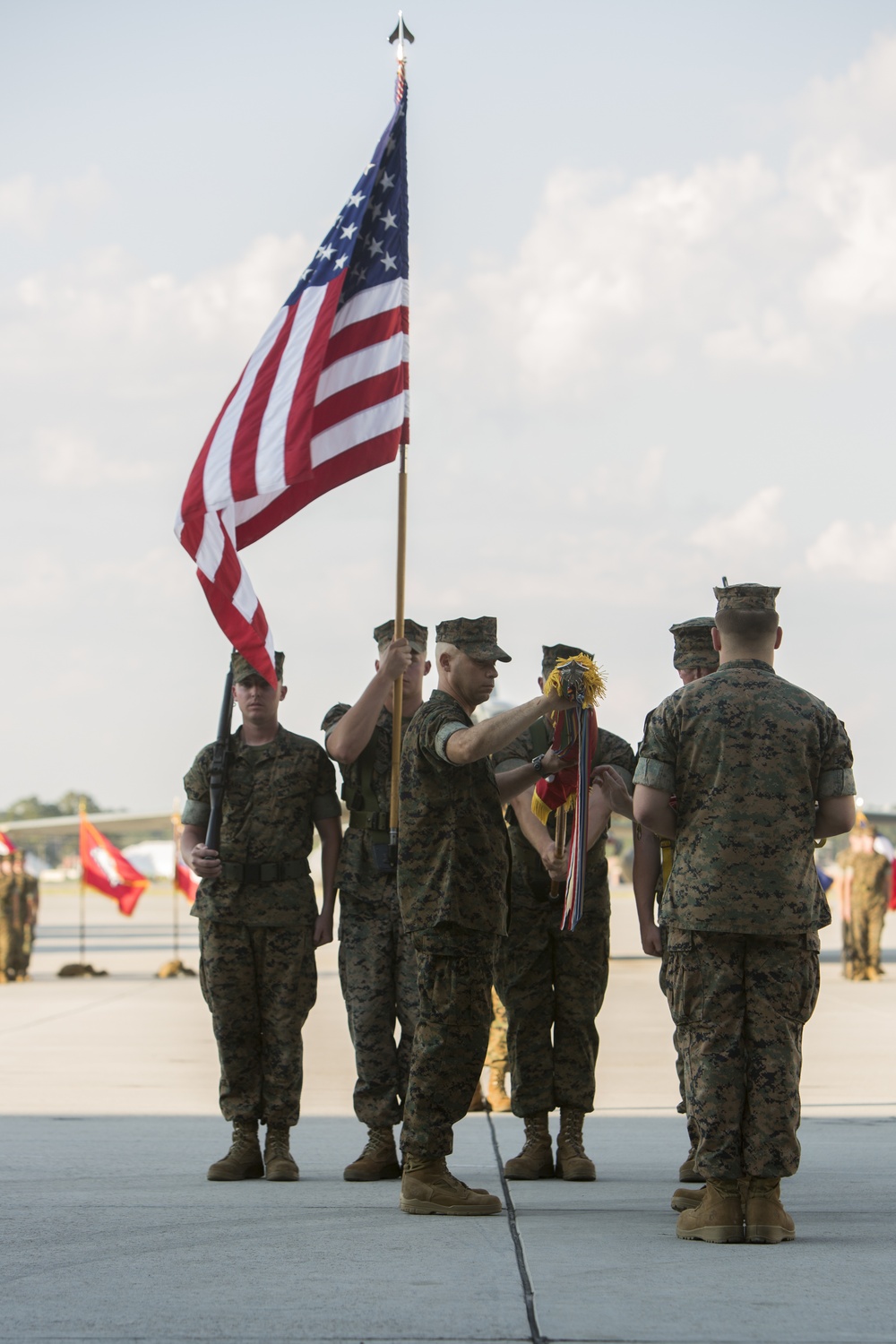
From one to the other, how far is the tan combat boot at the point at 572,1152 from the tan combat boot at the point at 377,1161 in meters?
0.64

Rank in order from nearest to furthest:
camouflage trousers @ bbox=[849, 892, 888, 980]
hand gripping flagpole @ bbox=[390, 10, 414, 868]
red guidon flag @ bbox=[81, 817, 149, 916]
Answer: hand gripping flagpole @ bbox=[390, 10, 414, 868], camouflage trousers @ bbox=[849, 892, 888, 980], red guidon flag @ bbox=[81, 817, 149, 916]

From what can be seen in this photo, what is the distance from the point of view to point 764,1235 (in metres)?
4.32

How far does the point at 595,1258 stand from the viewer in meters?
4.02

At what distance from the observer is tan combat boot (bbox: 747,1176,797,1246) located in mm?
4328

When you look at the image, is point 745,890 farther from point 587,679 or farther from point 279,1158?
point 279,1158

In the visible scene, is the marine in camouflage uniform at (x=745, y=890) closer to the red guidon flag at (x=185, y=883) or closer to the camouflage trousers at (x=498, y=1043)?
the camouflage trousers at (x=498, y=1043)

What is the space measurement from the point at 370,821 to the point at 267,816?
1.36 ft

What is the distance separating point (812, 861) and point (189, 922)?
4671 centimetres

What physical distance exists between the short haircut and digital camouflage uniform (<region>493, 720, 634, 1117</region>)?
1312 millimetres

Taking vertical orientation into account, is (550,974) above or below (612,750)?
below

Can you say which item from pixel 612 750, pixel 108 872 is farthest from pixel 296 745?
pixel 108 872

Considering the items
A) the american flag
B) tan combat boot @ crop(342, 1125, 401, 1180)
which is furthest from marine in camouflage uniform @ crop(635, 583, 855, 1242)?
the american flag

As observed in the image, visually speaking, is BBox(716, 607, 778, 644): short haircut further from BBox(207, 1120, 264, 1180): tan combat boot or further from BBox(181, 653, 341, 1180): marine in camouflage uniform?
BBox(207, 1120, 264, 1180): tan combat boot

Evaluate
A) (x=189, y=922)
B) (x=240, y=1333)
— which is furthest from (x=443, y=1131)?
(x=189, y=922)
